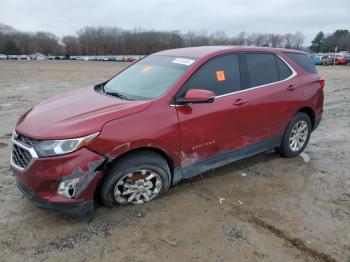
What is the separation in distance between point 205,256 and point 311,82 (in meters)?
3.54

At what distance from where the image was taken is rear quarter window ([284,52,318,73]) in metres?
5.24

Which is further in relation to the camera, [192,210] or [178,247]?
[192,210]

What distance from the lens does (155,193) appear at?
12.6 ft

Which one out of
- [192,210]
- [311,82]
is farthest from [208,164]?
[311,82]

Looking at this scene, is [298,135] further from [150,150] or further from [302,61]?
[150,150]

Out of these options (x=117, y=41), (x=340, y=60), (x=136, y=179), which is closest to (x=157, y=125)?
(x=136, y=179)

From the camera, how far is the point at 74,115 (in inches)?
135

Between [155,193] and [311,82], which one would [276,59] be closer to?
[311,82]

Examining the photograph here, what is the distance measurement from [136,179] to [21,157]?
117 cm

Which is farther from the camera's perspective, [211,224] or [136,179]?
[136,179]

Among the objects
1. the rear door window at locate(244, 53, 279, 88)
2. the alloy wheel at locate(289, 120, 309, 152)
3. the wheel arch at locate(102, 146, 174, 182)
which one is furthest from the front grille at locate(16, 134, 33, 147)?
the alloy wheel at locate(289, 120, 309, 152)

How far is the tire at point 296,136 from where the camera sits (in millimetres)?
5138

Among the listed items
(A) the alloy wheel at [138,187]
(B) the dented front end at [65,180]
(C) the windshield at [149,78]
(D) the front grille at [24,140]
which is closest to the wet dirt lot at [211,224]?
(A) the alloy wheel at [138,187]

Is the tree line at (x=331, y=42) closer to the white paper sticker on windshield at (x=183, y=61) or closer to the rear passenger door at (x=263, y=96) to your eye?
the rear passenger door at (x=263, y=96)
